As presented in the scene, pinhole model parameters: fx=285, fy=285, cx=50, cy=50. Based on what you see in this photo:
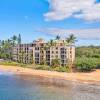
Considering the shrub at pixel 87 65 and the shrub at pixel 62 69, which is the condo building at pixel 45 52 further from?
the shrub at pixel 87 65

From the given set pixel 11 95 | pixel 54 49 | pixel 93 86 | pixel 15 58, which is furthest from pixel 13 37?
pixel 11 95

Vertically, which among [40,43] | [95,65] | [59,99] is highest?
[40,43]

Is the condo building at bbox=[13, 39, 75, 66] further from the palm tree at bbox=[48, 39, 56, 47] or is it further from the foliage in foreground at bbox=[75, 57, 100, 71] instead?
the foliage in foreground at bbox=[75, 57, 100, 71]

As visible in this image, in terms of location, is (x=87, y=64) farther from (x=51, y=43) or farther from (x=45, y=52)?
(x=45, y=52)

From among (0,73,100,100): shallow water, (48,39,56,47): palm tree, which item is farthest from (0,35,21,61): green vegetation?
(0,73,100,100): shallow water

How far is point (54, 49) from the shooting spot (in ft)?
361

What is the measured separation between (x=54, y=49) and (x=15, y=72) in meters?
18.1

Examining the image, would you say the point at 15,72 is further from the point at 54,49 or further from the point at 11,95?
the point at 11,95

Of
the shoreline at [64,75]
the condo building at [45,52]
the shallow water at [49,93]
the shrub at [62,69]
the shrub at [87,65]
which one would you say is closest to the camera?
the shallow water at [49,93]

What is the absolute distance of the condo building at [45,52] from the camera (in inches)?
4208

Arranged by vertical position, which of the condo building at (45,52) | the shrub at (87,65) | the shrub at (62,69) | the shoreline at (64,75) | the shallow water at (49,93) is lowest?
the shallow water at (49,93)

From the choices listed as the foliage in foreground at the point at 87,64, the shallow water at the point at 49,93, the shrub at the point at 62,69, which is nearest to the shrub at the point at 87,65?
the foliage in foreground at the point at 87,64

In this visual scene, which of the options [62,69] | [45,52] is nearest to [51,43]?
[45,52]

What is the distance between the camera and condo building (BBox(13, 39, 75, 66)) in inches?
4208
